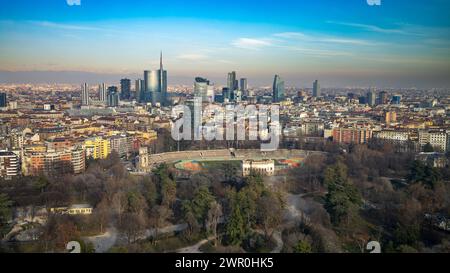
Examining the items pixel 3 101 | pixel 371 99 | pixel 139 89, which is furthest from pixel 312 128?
pixel 139 89

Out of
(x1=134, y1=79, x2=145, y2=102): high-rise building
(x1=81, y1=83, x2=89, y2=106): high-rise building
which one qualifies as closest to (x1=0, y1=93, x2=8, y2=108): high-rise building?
(x1=81, y1=83, x2=89, y2=106): high-rise building

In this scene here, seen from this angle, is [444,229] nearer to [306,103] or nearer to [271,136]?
[271,136]

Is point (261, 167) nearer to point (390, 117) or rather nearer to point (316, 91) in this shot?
point (390, 117)

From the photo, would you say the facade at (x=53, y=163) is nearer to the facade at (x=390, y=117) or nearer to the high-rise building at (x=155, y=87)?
the facade at (x=390, y=117)

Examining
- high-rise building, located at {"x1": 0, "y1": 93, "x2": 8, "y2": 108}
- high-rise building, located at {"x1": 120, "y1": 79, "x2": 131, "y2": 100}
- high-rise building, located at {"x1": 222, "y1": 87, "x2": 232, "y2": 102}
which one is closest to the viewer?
high-rise building, located at {"x1": 0, "y1": 93, "x2": 8, "y2": 108}

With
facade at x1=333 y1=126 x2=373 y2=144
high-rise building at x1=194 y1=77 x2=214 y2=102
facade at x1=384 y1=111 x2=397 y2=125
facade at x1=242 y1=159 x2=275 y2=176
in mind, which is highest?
high-rise building at x1=194 y1=77 x2=214 y2=102

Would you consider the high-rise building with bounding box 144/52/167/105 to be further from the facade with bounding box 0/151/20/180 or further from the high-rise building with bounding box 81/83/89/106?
the facade with bounding box 0/151/20/180
